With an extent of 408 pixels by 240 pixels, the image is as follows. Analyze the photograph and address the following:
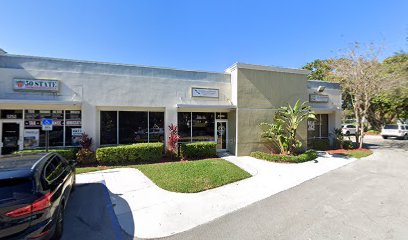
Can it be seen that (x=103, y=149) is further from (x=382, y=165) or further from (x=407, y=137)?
(x=407, y=137)

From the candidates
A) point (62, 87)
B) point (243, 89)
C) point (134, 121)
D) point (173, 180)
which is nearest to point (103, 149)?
point (134, 121)

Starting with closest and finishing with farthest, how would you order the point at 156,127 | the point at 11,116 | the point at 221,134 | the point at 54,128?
the point at 11,116, the point at 54,128, the point at 156,127, the point at 221,134

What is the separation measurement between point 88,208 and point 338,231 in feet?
19.7

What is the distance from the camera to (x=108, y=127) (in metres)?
11.1

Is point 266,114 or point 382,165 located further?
point 266,114

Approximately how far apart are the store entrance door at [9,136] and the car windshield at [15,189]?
360 inches

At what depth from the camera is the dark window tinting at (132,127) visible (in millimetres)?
11312

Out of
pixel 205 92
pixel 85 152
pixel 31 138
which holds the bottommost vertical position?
pixel 85 152

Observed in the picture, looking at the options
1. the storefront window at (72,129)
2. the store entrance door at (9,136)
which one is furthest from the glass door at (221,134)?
the store entrance door at (9,136)

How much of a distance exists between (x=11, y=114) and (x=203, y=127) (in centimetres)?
1034

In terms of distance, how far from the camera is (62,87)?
1012cm

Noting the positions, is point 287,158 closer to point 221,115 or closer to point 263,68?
point 221,115

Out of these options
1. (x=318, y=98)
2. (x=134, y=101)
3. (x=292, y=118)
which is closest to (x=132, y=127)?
(x=134, y=101)

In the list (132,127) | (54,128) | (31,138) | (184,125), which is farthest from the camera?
(184,125)
